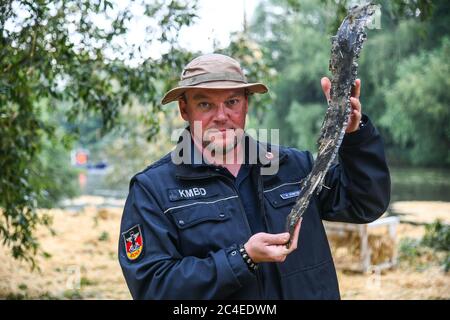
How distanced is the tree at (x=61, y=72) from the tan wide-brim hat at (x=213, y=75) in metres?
1.61

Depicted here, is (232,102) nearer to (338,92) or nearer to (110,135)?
(338,92)

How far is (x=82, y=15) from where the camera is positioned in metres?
3.83

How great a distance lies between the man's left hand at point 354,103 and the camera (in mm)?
1829

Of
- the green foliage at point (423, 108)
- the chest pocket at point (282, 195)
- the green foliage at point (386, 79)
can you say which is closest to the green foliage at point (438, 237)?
the green foliage at point (386, 79)

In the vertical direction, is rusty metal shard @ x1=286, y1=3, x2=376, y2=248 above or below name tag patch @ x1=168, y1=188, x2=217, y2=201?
above

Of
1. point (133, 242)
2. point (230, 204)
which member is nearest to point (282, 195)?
point (230, 204)

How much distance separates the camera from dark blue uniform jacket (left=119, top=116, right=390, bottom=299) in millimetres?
1801

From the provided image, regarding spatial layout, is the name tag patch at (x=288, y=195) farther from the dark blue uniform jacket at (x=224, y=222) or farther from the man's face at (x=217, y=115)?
the man's face at (x=217, y=115)

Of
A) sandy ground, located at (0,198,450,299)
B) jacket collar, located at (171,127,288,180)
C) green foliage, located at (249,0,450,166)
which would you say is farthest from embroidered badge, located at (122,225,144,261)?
green foliage, located at (249,0,450,166)

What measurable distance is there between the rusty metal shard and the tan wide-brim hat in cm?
38

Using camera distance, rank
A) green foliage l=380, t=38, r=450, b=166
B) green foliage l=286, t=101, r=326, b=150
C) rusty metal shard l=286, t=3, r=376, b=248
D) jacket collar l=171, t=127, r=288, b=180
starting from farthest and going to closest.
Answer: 1. green foliage l=286, t=101, r=326, b=150
2. green foliage l=380, t=38, r=450, b=166
3. jacket collar l=171, t=127, r=288, b=180
4. rusty metal shard l=286, t=3, r=376, b=248

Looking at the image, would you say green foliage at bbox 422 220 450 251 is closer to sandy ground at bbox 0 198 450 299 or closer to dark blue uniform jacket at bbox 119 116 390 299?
sandy ground at bbox 0 198 450 299
